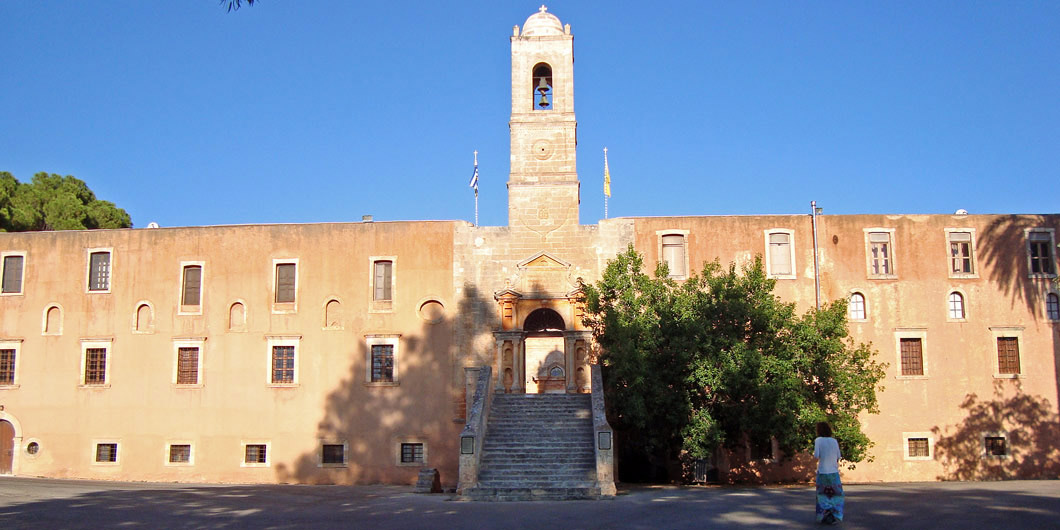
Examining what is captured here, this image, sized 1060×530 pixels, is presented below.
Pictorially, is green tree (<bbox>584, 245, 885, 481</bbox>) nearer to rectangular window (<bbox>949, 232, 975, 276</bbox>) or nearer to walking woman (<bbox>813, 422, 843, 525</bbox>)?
rectangular window (<bbox>949, 232, 975, 276</bbox>)

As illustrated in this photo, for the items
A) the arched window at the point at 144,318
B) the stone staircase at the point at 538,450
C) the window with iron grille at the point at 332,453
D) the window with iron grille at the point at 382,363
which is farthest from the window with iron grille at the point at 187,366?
the stone staircase at the point at 538,450

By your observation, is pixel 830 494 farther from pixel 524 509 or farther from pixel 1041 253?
pixel 1041 253

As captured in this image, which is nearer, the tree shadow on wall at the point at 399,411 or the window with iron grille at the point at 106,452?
the tree shadow on wall at the point at 399,411

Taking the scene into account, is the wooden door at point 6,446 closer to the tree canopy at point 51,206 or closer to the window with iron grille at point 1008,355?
the tree canopy at point 51,206

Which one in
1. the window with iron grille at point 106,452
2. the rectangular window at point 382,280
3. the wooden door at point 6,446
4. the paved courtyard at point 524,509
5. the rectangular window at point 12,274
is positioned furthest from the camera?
the rectangular window at point 12,274

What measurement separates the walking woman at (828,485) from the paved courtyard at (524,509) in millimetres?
240

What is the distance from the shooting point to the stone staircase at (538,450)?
2097 centimetres

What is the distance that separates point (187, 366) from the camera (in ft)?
98.5

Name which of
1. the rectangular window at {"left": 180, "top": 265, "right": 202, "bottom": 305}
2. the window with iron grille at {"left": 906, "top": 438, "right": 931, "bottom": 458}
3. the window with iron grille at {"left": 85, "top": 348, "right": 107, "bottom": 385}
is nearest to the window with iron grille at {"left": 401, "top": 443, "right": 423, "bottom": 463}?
the rectangular window at {"left": 180, "top": 265, "right": 202, "bottom": 305}

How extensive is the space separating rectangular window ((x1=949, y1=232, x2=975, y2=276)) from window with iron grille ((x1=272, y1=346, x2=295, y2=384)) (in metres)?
20.9

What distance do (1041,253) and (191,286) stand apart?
2712 centimetres

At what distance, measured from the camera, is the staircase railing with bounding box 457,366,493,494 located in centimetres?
2158

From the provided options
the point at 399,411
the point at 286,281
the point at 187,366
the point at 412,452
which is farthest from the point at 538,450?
the point at 187,366

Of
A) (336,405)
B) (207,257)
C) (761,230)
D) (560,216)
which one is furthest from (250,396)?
(761,230)
